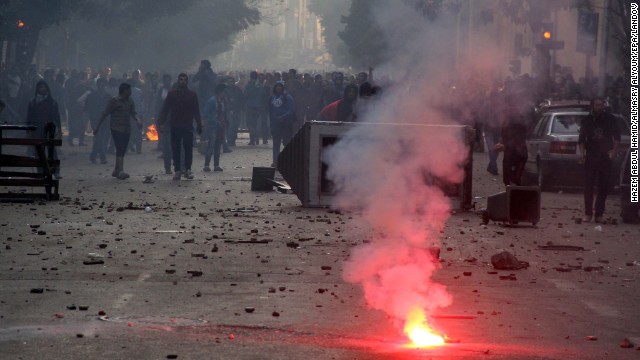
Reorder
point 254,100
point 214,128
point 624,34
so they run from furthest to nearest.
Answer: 1. point 254,100
2. point 624,34
3. point 214,128

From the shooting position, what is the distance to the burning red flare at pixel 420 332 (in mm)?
8727

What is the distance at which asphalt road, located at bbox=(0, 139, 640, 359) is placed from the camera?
338 inches

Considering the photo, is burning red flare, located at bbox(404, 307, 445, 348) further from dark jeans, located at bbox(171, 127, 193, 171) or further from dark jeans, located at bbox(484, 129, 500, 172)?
dark jeans, located at bbox(484, 129, 500, 172)

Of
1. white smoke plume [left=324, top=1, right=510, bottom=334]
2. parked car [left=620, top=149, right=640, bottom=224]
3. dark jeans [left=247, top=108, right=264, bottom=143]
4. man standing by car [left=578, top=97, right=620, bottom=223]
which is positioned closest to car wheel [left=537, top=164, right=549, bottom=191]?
white smoke plume [left=324, top=1, right=510, bottom=334]

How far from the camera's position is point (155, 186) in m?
24.1

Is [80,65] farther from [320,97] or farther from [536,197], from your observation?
[536,197]

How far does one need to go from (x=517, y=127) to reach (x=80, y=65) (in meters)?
59.7

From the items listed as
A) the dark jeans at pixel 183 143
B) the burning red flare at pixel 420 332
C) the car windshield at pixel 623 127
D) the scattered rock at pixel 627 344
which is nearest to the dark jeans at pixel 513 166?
the car windshield at pixel 623 127

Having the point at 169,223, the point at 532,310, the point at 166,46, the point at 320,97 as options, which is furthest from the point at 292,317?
the point at 166,46

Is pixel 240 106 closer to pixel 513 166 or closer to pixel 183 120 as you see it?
pixel 183 120

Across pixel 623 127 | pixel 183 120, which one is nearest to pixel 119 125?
pixel 183 120

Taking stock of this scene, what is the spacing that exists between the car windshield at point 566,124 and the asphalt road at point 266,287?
4722 millimetres

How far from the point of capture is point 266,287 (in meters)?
11.4

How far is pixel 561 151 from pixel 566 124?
0.77 meters
